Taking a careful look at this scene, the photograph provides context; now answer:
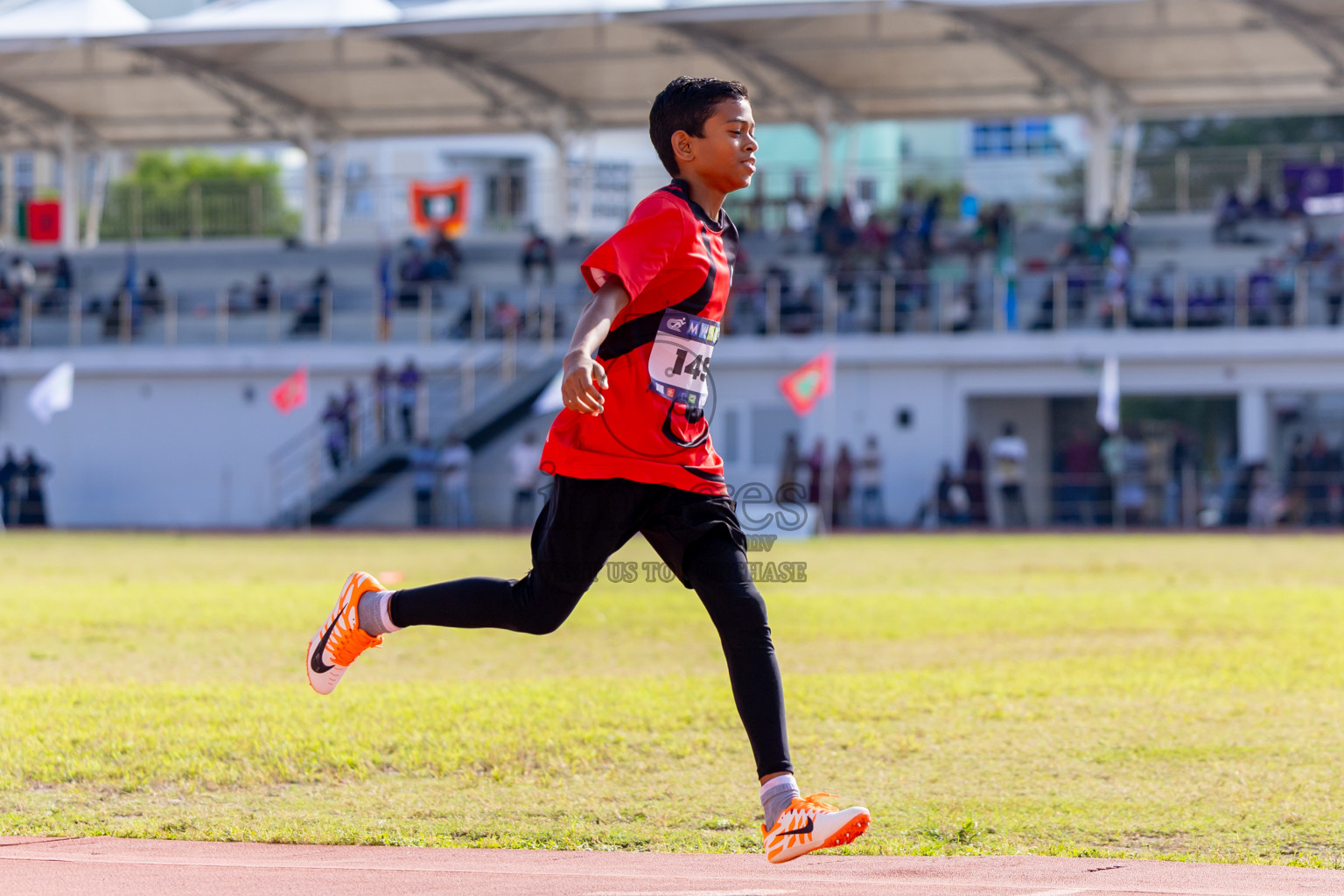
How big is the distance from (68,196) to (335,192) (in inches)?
Answer: 275

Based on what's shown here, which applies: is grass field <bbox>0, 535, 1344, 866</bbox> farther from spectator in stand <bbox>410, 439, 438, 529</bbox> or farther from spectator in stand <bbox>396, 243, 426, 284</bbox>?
spectator in stand <bbox>396, 243, 426, 284</bbox>

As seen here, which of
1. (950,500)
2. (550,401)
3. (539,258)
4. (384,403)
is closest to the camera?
(550,401)

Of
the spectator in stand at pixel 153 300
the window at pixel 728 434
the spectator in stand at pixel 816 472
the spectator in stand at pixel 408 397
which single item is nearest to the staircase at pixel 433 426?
the spectator in stand at pixel 408 397

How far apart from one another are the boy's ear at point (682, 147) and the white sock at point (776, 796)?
173cm

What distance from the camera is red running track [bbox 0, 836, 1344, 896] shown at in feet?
13.6

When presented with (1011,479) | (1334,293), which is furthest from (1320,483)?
(1011,479)

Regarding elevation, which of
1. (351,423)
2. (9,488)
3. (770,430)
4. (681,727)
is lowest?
(9,488)

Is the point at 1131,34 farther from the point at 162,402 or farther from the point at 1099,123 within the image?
the point at 162,402

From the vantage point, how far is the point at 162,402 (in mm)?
36531

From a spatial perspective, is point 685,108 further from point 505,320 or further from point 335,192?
point 335,192

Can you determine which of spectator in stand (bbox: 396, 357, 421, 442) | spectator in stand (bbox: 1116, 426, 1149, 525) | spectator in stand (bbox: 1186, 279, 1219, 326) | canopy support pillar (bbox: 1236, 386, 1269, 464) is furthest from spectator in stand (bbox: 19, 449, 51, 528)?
canopy support pillar (bbox: 1236, 386, 1269, 464)

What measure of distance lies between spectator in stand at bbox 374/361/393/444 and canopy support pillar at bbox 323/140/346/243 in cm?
792

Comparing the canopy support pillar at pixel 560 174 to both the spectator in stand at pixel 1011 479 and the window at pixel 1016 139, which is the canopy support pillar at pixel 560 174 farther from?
the window at pixel 1016 139

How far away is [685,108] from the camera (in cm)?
478
